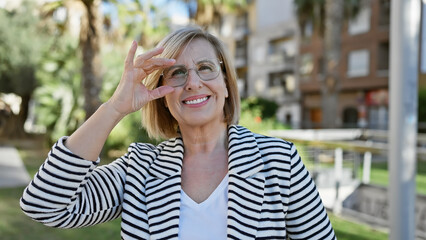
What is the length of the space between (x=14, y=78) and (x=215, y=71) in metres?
25.6

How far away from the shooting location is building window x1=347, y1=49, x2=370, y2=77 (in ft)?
102

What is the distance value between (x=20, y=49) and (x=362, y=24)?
21.5m

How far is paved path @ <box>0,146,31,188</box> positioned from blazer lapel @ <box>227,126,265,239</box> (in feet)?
27.7

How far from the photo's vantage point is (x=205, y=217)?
1.76 metres

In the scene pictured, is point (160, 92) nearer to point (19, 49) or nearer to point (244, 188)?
point (244, 188)

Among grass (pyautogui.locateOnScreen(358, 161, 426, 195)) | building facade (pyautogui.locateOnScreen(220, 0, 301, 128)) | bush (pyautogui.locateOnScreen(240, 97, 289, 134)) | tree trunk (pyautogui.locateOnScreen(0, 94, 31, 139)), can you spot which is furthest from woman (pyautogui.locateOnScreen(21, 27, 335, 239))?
building facade (pyautogui.locateOnScreen(220, 0, 301, 128))

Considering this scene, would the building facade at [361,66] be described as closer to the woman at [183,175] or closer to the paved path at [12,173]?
the paved path at [12,173]

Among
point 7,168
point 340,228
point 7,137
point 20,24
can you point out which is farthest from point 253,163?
point 7,137

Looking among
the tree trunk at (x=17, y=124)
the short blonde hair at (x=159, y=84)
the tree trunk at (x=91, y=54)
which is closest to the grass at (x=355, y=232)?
the short blonde hair at (x=159, y=84)

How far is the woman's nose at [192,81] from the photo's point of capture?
1.82 metres

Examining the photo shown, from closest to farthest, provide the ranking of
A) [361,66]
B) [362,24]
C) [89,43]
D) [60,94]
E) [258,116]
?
[89,43] < [258,116] < [60,94] < [362,24] < [361,66]

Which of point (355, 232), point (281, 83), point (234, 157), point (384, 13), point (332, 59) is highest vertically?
point (384, 13)

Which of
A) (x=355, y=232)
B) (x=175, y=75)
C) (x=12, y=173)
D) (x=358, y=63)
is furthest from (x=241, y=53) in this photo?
(x=175, y=75)

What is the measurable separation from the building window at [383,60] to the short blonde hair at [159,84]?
1196 inches
